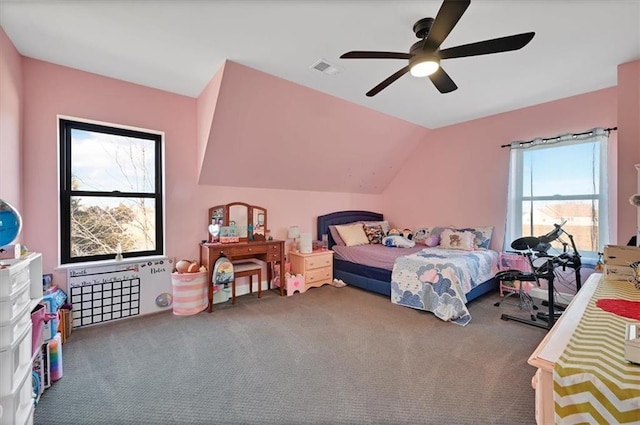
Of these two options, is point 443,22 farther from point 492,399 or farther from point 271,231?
point 271,231

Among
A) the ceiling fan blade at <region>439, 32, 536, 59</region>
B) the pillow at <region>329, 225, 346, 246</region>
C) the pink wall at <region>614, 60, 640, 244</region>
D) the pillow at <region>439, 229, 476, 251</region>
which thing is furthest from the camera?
the pillow at <region>329, 225, 346, 246</region>

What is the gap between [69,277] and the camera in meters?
2.66

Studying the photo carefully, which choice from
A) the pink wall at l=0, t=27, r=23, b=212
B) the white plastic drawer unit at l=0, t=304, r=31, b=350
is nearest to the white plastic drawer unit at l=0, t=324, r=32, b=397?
the white plastic drawer unit at l=0, t=304, r=31, b=350

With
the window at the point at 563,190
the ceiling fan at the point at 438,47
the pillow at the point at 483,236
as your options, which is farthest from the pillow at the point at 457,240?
the ceiling fan at the point at 438,47

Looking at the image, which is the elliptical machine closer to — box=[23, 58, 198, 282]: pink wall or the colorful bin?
the colorful bin

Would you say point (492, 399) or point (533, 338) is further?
point (533, 338)

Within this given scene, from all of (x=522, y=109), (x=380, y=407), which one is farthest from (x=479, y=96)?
(x=380, y=407)

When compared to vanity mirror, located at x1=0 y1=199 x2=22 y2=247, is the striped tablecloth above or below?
below

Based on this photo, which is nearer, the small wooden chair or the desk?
the desk

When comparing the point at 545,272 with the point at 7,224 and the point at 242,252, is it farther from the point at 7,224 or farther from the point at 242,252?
the point at 7,224

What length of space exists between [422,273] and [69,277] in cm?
369

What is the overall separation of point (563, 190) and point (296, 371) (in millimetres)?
3908

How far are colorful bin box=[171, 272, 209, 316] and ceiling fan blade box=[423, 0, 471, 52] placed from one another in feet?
10.2

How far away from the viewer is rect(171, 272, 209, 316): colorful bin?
10.0ft
